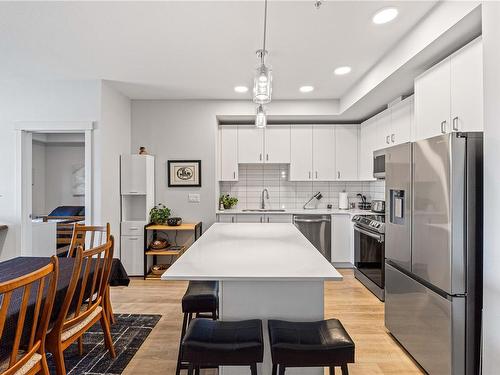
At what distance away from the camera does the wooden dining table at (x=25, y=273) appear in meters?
1.40

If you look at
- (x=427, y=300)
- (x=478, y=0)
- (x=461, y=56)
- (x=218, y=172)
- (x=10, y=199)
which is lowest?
(x=427, y=300)

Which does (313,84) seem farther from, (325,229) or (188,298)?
(188,298)

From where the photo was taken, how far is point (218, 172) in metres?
4.85

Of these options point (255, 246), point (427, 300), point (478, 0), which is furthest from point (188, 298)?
point (478, 0)

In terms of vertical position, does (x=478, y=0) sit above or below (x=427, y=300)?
above

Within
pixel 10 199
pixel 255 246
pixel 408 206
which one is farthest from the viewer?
pixel 10 199

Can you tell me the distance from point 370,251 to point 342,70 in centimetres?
214

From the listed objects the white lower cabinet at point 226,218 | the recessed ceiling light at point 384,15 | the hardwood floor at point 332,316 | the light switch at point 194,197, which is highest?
the recessed ceiling light at point 384,15

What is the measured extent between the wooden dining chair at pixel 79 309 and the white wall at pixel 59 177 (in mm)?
5223

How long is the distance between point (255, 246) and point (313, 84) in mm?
2562

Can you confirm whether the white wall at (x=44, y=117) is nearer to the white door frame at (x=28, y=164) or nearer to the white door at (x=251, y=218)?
the white door frame at (x=28, y=164)

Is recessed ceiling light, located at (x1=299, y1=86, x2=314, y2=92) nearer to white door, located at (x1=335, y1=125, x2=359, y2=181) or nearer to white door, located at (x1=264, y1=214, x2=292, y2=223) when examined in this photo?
white door, located at (x1=335, y1=125, x2=359, y2=181)

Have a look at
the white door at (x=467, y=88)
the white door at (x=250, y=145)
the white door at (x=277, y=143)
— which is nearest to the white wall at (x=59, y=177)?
the white door at (x=250, y=145)

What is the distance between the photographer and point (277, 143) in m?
4.89
